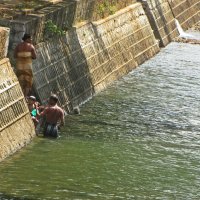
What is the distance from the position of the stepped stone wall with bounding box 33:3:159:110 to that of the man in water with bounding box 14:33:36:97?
57 centimetres

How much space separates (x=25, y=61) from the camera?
76.9 feet

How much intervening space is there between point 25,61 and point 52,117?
84.4 inches

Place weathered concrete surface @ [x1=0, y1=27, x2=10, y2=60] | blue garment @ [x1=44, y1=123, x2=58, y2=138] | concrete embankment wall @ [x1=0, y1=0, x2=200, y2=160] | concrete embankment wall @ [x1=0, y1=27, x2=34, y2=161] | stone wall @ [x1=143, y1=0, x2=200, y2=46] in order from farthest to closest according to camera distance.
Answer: stone wall @ [x1=143, y1=0, x2=200, y2=46] < blue garment @ [x1=44, y1=123, x2=58, y2=138] < concrete embankment wall @ [x1=0, y1=0, x2=200, y2=160] < weathered concrete surface @ [x1=0, y1=27, x2=10, y2=60] < concrete embankment wall @ [x1=0, y1=27, x2=34, y2=161]

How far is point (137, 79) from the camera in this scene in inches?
1314

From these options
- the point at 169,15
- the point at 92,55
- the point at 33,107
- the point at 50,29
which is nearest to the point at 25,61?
the point at 33,107

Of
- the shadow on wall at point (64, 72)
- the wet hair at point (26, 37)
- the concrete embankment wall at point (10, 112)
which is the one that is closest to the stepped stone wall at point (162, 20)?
the shadow on wall at point (64, 72)

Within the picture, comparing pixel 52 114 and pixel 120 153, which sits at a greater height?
pixel 52 114

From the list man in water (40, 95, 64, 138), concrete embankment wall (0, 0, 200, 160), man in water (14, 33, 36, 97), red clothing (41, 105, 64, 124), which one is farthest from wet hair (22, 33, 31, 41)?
red clothing (41, 105, 64, 124)

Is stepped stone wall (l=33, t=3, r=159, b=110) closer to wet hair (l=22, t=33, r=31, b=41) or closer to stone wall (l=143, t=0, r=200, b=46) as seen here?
wet hair (l=22, t=33, r=31, b=41)

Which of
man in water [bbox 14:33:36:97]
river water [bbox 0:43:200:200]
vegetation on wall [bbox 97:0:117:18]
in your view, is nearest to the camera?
river water [bbox 0:43:200:200]

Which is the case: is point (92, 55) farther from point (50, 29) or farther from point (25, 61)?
point (25, 61)

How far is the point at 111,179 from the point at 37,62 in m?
6.49

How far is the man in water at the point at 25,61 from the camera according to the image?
909 inches

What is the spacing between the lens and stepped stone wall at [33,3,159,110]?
25.8 meters
